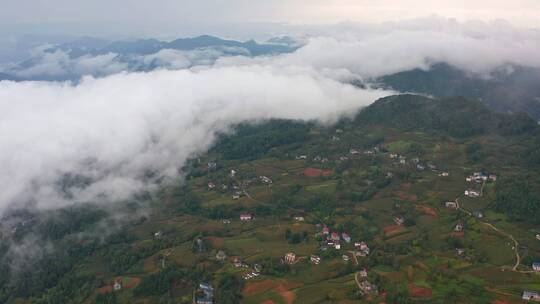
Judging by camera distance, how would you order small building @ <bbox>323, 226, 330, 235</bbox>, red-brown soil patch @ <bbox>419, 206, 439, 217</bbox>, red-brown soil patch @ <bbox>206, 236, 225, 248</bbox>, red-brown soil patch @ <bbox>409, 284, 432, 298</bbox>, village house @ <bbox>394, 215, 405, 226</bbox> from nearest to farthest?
red-brown soil patch @ <bbox>409, 284, 432, 298</bbox> → red-brown soil patch @ <bbox>206, 236, 225, 248</bbox> → small building @ <bbox>323, 226, 330, 235</bbox> → village house @ <bbox>394, 215, 405, 226</bbox> → red-brown soil patch @ <bbox>419, 206, 439, 217</bbox>

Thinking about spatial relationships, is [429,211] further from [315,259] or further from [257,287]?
[257,287]

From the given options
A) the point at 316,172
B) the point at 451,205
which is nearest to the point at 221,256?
the point at 451,205

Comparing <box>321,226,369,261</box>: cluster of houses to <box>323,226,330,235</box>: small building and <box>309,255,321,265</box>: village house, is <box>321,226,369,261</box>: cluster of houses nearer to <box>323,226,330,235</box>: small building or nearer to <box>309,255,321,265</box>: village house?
<box>323,226,330,235</box>: small building

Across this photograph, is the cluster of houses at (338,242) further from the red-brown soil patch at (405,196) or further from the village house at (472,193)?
the village house at (472,193)

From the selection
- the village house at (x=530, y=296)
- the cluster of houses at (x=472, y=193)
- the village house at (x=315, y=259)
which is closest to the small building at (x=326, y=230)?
the village house at (x=315, y=259)

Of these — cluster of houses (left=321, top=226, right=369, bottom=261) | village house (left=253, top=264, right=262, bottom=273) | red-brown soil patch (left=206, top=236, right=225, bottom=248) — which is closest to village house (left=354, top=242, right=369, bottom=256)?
cluster of houses (left=321, top=226, right=369, bottom=261)

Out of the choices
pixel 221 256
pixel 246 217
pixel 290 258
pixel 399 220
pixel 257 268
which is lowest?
pixel 246 217

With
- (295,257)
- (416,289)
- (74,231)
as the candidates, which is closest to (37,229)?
(74,231)
